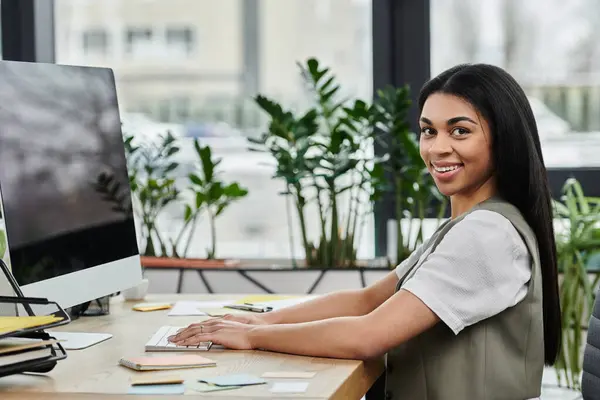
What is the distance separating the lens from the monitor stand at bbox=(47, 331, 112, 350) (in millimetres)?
1992

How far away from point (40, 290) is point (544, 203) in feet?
3.31

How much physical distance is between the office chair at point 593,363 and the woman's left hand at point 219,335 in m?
0.70

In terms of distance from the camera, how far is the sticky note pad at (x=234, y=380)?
163 cm

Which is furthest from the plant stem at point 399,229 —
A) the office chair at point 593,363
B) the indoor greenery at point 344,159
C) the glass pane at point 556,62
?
the office chair at point 593,363

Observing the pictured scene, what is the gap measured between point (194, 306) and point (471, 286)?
0.89 meters

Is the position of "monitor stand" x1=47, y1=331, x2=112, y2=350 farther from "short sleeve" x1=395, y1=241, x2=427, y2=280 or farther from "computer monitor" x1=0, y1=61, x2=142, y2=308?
"short sleeve" x1=395, y1=241, x2=427, y2=280

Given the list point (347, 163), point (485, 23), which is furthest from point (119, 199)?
point (485, 23)

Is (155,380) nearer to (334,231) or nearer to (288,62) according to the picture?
(334,231)

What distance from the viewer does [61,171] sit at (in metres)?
2.06

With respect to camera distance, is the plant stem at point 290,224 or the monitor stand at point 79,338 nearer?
the monitor stand at point 79,338

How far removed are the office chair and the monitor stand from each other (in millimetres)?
1001

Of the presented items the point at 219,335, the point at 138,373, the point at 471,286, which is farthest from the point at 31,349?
the point at 471,286

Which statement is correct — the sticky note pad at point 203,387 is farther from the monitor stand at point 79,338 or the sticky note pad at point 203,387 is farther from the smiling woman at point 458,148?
the smiling woman at point 458,148

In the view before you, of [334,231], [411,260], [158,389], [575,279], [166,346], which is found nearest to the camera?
[158,389]
